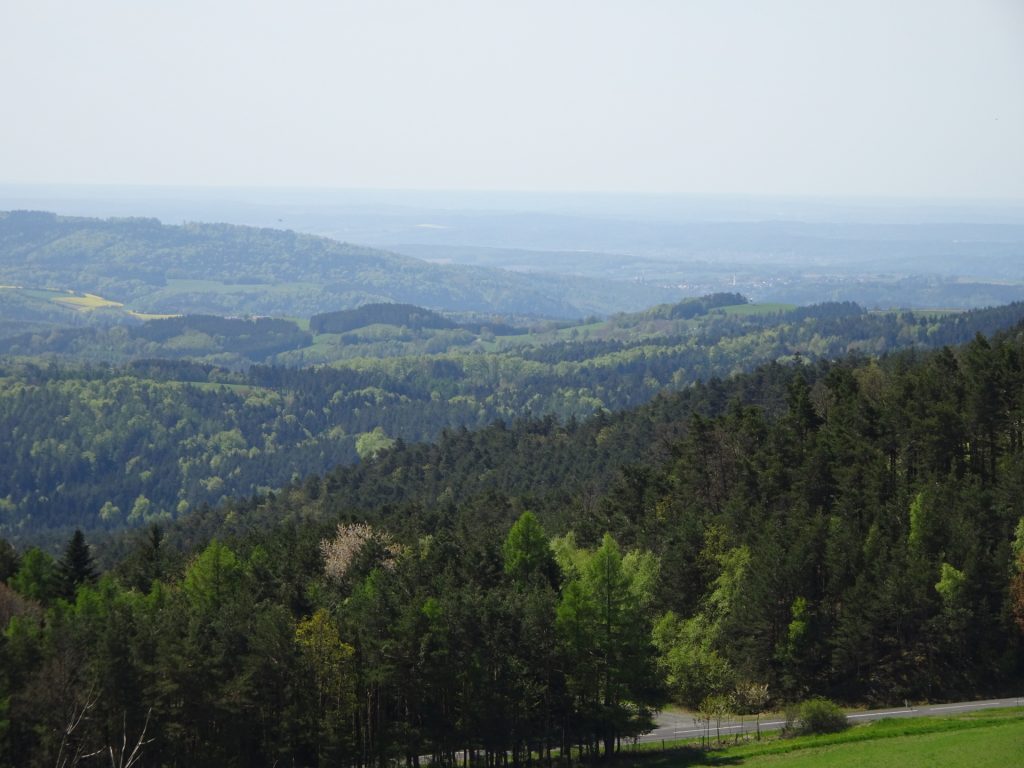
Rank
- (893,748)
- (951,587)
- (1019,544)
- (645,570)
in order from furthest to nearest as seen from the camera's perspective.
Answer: (645,570) → (1019,544) → (951,587) → (893,748)

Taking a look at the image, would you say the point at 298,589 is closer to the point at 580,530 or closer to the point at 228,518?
the point at 580,530

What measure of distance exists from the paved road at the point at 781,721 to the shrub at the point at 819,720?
2158 mm

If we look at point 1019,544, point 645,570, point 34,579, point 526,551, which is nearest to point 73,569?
point 34,579

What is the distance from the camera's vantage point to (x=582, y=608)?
5059 cm

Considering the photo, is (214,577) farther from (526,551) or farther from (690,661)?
(690,661)

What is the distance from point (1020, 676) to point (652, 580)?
19.3m

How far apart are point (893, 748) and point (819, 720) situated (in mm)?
5451

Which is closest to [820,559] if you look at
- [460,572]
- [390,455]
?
[460,572]

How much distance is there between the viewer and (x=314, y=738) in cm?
4641

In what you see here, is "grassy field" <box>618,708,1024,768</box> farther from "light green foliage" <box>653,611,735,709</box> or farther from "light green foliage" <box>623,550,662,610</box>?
"light green foliage" <box>623,550,662,610</box>

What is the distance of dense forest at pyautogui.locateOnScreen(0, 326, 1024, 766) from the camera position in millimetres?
46906

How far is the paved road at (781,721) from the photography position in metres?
51.2

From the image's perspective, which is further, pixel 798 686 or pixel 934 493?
pixel 934 493

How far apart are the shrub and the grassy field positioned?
2.32 ft
